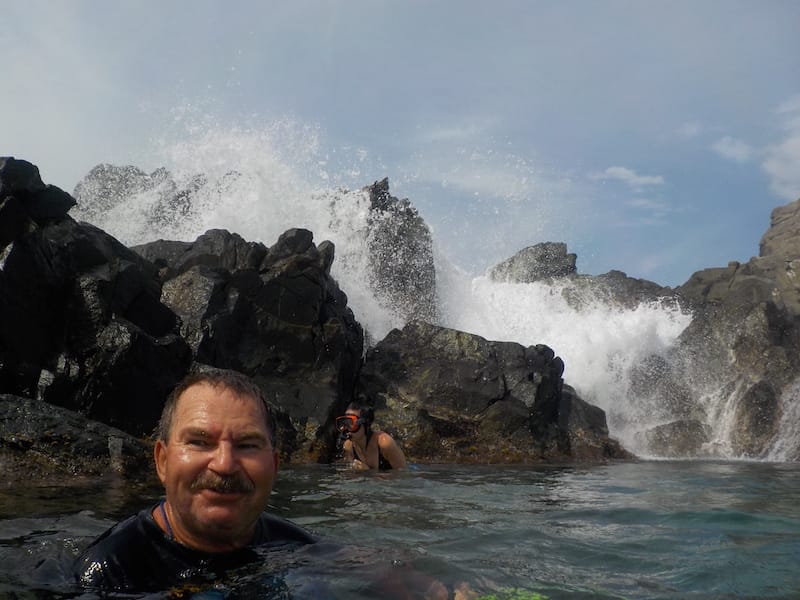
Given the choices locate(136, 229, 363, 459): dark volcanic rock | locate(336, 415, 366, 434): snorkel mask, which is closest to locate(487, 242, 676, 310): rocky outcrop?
locate(136, 229, 363, 459): dark volcanic rock

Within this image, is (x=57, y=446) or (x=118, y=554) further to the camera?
(x=57, y=446)

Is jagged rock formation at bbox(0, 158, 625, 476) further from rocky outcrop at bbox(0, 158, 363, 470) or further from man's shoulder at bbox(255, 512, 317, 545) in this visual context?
man's shoulder at bbox(255, 512, 317, 545)

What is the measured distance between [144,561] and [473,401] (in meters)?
14.0

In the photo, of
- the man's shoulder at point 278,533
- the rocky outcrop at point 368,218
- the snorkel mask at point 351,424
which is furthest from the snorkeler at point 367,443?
the rocky outcrop at point 368,218

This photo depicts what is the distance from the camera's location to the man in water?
9.21 feet

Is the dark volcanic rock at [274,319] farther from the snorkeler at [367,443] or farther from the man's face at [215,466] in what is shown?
the man's face at [215,466]

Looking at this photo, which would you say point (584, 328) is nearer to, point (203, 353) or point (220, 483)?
point (203, 353)

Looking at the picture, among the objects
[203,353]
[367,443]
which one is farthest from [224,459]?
[203,353]

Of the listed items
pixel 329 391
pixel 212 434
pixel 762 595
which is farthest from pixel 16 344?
pixel 762 595

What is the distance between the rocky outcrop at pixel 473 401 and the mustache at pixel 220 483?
40.6 feet

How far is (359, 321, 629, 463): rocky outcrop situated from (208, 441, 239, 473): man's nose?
1240cm

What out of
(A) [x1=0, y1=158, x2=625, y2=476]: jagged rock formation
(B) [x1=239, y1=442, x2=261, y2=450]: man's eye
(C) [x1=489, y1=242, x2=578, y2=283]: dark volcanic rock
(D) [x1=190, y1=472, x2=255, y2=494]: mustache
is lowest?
(D) [x1=190, y1=472, x2=255, y2=494]: mustache

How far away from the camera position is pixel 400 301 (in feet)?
78.7

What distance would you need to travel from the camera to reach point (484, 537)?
5609 mm
